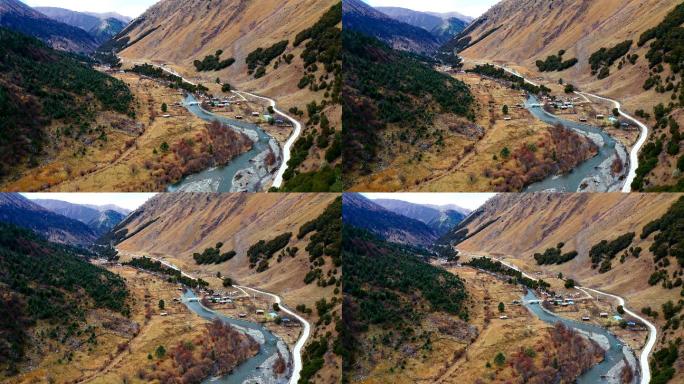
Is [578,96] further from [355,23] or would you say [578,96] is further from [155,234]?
[155,234]

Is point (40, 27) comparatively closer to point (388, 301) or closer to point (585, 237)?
point (388, 301)

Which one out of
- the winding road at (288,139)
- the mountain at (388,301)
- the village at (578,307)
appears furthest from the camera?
the mountain at (388,301)

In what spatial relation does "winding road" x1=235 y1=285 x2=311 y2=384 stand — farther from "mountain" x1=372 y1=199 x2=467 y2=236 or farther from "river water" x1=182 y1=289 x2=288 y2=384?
"mountain" x1=372 y1=199 x2=467 y2=236

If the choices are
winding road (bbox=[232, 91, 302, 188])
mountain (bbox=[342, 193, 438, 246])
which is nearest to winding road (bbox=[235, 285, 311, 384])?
mountain (bbox=[342, 193, 438, 246])

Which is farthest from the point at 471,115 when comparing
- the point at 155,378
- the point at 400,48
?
the point at 155,378

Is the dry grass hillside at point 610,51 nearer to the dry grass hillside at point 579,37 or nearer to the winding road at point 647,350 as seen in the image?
the dry grass hillside at point 579,37

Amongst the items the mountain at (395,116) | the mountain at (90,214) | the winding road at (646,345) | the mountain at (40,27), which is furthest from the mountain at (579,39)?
the mountain at (40,27)

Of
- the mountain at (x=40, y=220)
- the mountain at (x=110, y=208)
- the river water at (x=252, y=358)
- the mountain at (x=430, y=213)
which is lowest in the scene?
the river water at (x=252, y=358)
